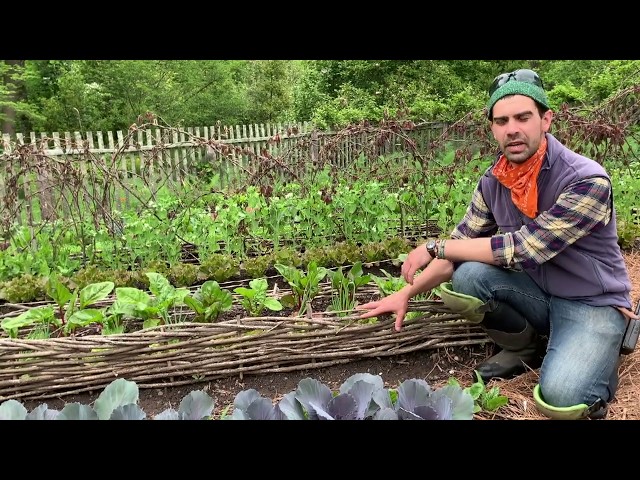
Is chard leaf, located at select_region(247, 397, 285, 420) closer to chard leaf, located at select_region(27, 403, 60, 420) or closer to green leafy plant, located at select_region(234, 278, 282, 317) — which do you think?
chard leaf, located at select_region(27, 403, 60, 420)

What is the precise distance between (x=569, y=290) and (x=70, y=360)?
208 centimetres

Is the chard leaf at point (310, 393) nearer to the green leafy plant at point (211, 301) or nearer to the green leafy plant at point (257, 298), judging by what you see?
the green leafy plant at point (257, 298)

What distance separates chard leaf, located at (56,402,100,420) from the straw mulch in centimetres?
135

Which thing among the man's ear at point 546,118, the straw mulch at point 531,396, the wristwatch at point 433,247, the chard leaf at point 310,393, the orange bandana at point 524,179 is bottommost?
the straw mulch at point 531,396

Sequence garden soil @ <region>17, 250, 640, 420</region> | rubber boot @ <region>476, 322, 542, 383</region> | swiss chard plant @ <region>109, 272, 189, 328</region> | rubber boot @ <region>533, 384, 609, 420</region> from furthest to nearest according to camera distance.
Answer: swiss chard plant @ <region>109, 272, 189, 328</region> < rubber boot @ <region>476, 322, 542, 383</region> < garden soil @ <region>17, 250, 640, 420</region> < rubber boot @ <region>533, 384, 609, 420</region>

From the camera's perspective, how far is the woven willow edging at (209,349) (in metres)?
2.17

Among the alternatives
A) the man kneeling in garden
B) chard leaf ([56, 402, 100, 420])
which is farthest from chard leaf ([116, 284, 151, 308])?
the man kneeling in garden

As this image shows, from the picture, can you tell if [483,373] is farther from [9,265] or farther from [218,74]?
[218,74]

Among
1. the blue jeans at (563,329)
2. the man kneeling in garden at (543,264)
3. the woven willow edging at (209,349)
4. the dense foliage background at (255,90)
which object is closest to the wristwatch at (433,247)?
the man kneeling in garden at (543,264)

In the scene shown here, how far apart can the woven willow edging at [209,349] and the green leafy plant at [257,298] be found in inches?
6.8

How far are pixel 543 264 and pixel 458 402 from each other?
2.48 feet

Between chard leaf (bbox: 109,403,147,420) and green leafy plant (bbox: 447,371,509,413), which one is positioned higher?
chard leaf (bbox: 109,403,147,420)

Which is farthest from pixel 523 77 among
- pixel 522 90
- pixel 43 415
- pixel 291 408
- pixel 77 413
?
pixel 43 415

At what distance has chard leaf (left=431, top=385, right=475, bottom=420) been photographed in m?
1.64
